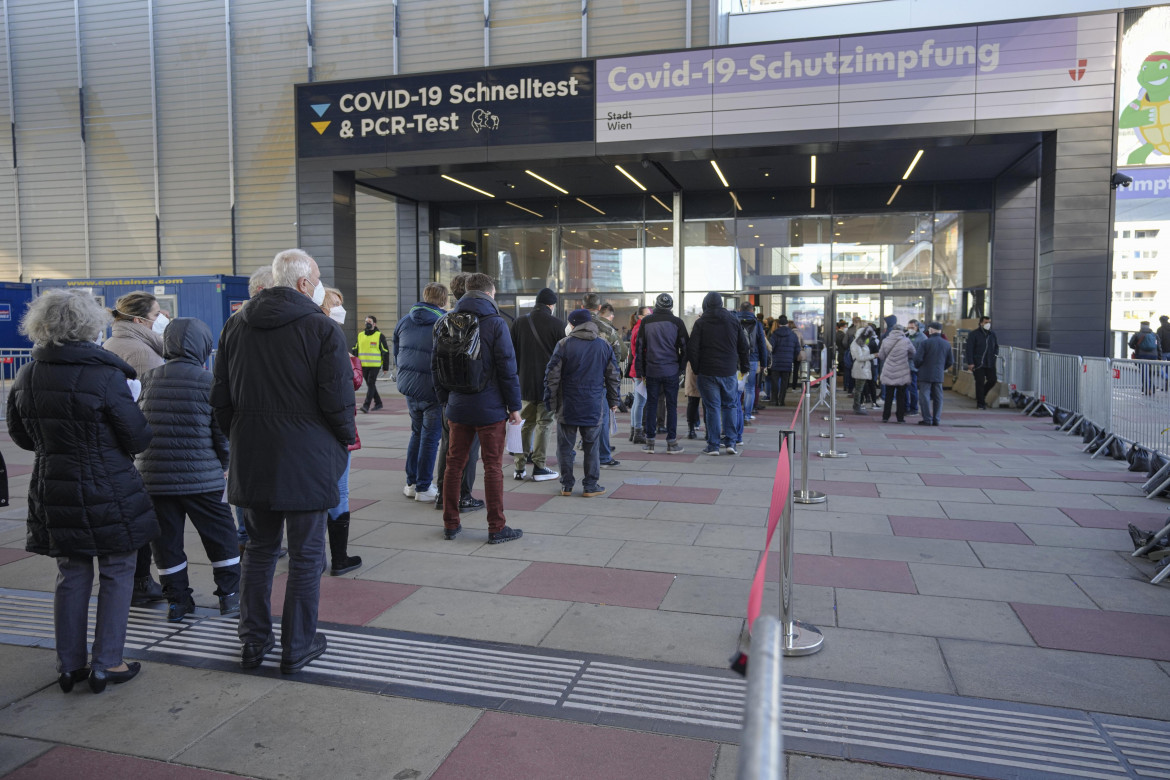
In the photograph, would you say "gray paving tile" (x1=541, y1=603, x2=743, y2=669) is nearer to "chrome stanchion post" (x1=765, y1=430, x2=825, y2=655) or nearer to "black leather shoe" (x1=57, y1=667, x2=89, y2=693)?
"chrome stanchion post" (x1=765, y1=430, x2=825, y2=655)

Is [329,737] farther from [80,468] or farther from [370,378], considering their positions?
[370,378]

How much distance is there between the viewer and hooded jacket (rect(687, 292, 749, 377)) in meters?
9.62

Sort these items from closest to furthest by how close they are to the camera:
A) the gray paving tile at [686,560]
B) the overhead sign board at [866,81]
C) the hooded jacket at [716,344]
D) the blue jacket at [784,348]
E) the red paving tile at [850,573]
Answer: the red paving tile at [850,573]
the gray paving tile at [686,560]
the hooded jacket at [716,344]
the overhead sign board at [866,81]
the blue jacket at [784,348]

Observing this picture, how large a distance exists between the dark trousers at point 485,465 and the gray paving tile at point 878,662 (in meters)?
2.60

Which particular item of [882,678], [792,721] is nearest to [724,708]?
[792,721]

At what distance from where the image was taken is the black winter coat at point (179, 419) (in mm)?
4305

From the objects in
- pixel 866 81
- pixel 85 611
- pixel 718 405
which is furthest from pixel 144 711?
pixel 866 81

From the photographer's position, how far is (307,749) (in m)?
3.10

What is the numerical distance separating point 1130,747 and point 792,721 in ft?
4.17

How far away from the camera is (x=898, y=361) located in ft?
43.1

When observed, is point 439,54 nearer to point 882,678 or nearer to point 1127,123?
point 1127,123

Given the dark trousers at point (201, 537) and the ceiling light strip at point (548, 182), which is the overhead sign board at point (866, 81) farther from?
the dark trousers at point (201, 537)

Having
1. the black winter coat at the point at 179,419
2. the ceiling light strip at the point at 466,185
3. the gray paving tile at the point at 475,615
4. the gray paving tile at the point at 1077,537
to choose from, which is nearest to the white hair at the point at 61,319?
the black winter coat at the point at 179,419

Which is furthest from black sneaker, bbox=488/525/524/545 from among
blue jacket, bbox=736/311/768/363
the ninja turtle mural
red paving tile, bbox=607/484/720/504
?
the ninja turtle mural
